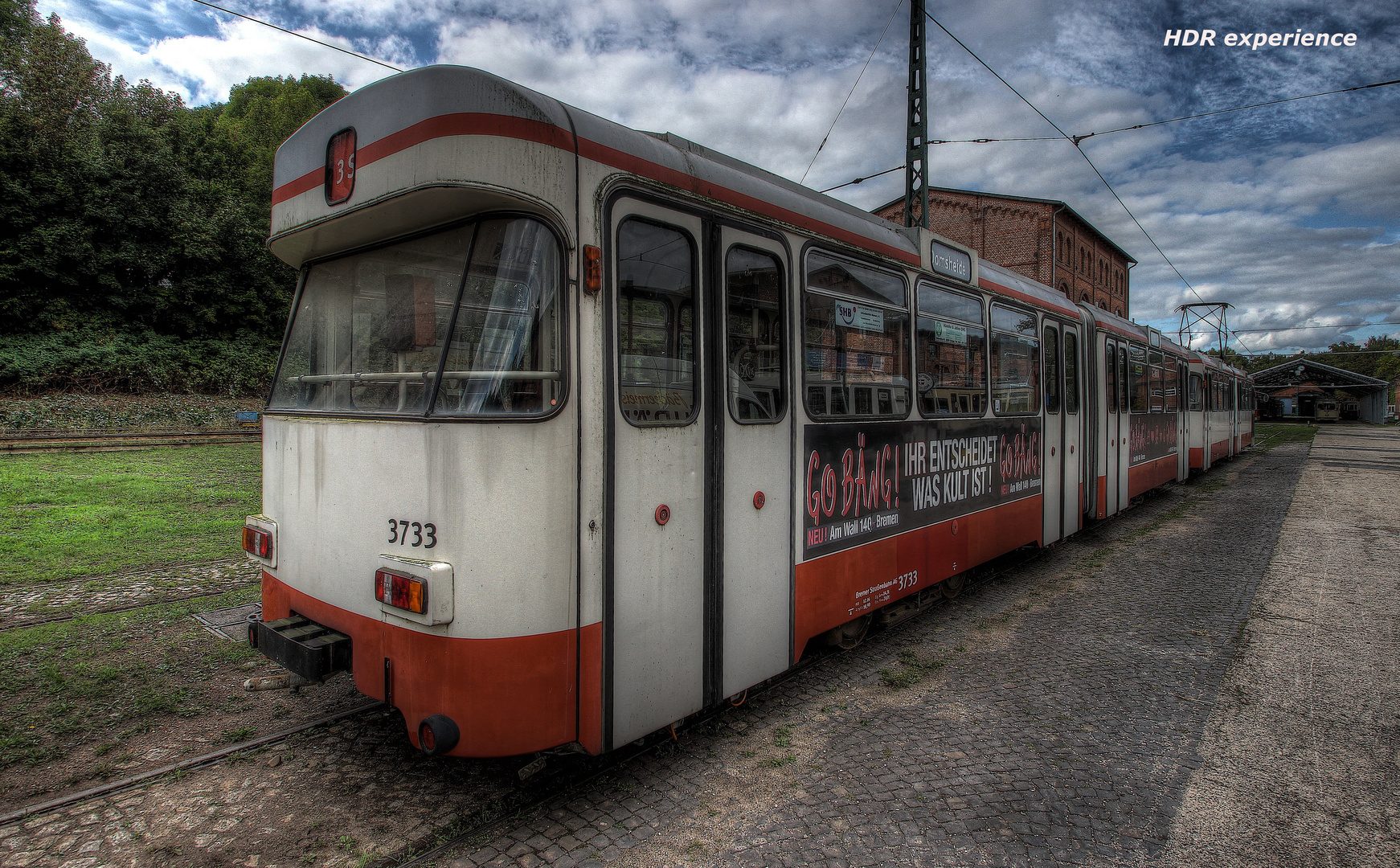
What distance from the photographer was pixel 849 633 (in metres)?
5.04

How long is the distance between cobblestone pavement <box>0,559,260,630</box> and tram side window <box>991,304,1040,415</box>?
7276mm

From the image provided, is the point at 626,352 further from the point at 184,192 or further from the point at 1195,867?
the point at 184,192

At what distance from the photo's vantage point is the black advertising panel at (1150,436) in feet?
36.7

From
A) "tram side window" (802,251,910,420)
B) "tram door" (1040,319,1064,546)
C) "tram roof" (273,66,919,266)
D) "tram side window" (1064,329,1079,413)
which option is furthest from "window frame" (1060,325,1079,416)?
"tram roof" (273,66,919,266)

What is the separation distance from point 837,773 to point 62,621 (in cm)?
594

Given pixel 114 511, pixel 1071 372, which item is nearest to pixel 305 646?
pixel 1071 372

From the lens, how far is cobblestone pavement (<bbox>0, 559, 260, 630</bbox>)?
18.8ft

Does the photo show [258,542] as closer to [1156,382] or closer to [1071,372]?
[1071,372]

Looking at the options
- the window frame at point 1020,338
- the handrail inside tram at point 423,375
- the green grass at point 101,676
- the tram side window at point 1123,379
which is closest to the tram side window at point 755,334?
the handrail inside tram at point 423,375

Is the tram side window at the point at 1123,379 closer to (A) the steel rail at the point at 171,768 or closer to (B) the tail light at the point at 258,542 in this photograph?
(A) the steel rail at the point at 171,768

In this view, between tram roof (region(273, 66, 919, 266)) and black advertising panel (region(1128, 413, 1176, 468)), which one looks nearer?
tram roof (region(273, 66, 919, 266))

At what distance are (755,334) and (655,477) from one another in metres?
1.03

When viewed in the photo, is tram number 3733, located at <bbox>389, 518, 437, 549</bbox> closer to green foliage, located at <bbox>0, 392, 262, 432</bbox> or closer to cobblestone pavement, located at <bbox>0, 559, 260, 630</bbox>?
cobblestone pavement, located at <bbox>0, 559, 260, 630</bbox>

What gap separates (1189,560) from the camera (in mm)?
8422
